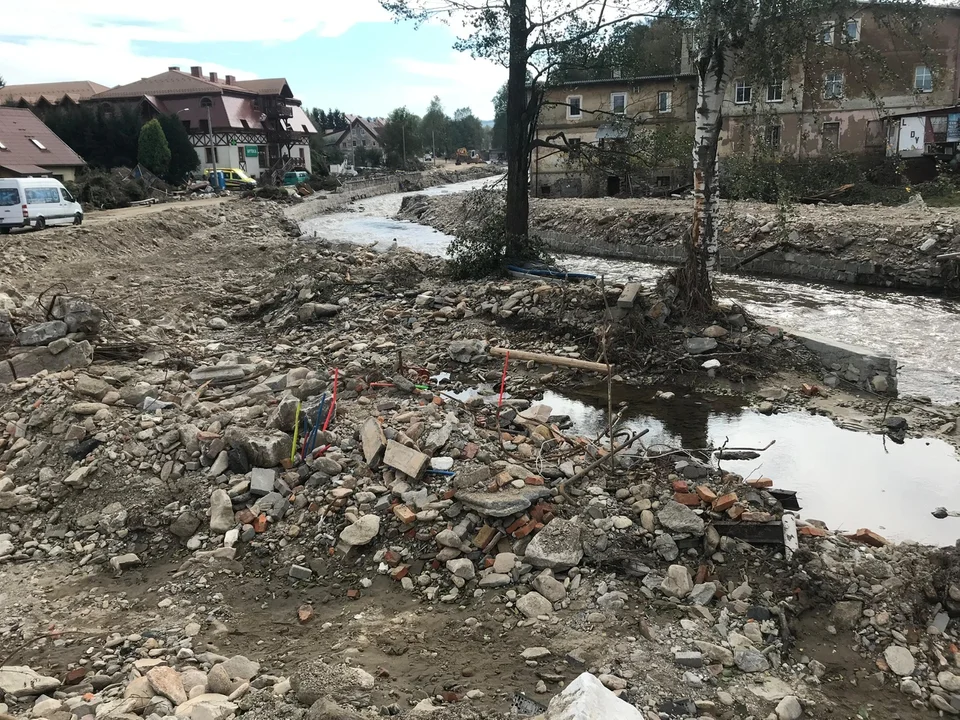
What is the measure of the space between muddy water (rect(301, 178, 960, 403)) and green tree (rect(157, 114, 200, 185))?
1210 inches

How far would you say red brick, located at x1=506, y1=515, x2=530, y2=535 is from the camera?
→ 6.09 m

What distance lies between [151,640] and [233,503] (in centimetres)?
A: 186

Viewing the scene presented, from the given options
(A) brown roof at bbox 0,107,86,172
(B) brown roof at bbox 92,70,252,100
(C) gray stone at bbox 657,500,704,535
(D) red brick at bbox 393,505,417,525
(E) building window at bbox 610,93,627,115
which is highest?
(B) brown roof at bbox 92,70,252,100

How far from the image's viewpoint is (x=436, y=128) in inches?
4409

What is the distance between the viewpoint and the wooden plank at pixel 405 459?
268 inches

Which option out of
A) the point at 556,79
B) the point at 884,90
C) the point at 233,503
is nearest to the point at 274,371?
the point at 233,503

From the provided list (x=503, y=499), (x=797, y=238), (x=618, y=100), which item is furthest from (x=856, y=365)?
(x=618, y=100)

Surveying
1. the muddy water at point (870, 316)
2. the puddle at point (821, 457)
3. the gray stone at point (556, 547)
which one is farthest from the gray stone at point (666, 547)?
the muddy water at point (870, 316)

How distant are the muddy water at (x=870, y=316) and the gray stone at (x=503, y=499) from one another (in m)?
7.21

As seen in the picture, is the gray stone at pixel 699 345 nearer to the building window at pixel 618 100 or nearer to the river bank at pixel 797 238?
the river bank at pixel 797 238

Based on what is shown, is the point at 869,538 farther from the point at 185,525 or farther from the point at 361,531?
the point at 185,525

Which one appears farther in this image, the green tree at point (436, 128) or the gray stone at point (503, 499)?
the green tree at point (436, 128)

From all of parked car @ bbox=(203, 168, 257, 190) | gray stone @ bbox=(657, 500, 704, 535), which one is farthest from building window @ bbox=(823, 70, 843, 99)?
parked car @ bbox=(203, 168, 257, 190)

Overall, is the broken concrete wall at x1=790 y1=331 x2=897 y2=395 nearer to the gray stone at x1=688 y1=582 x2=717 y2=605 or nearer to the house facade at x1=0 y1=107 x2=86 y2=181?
the gray stone at x1=688 y1=582 x2=717 y2=605
